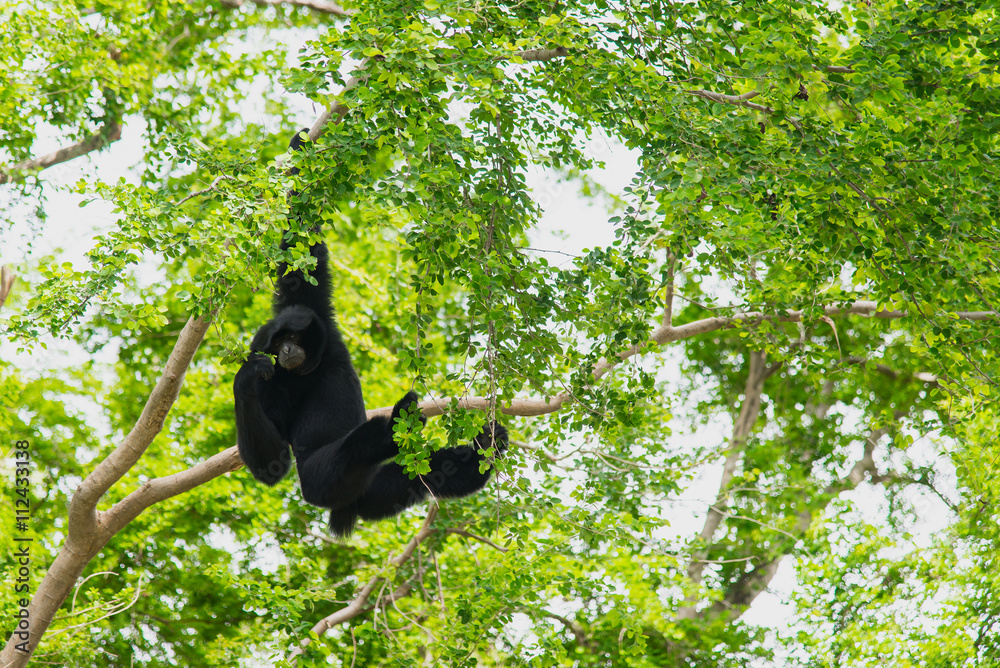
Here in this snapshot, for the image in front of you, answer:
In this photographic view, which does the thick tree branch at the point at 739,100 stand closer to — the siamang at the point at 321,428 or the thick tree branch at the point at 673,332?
the thick tree branch at the point at 673,332

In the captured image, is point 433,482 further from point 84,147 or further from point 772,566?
point 772,566

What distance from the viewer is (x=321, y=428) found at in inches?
212

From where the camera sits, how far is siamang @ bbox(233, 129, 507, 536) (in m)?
4.87

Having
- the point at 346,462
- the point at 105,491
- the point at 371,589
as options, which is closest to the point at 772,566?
the point at 371,589

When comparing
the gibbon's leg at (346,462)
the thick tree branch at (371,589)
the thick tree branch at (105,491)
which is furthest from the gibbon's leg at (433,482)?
the thick tree branch at (371,589)

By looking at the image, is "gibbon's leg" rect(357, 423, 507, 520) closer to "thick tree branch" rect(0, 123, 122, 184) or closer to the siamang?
the siamang

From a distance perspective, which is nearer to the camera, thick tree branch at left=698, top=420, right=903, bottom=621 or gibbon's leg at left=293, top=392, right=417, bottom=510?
gibbon's leg at left=293, top=392, right=417, bottom=510

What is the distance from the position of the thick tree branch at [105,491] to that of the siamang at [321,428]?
0.38m

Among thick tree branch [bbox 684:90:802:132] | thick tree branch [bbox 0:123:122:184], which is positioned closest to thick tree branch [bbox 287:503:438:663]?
thick tree branch [bbox 684:90:802:132]

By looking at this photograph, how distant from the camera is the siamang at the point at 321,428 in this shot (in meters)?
4.87

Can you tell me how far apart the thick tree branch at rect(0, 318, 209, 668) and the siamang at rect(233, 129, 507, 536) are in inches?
14.8

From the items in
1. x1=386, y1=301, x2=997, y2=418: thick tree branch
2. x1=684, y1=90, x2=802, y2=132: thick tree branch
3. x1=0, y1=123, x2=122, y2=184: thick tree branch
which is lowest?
x1=386, y1=301, x2=997, y2=418: thick tree branch

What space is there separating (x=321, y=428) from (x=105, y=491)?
1424 mm

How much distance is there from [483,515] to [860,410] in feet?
31.9
